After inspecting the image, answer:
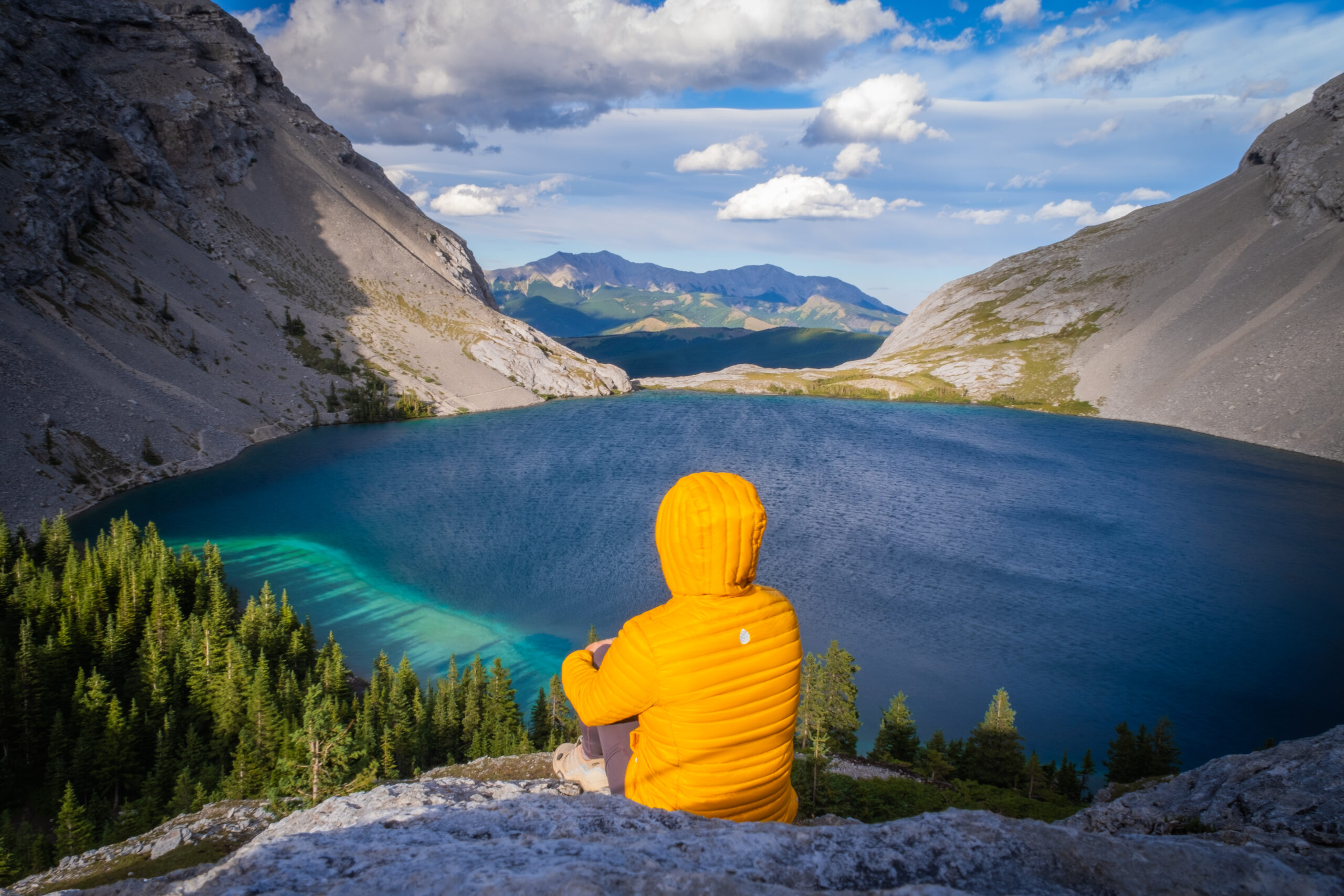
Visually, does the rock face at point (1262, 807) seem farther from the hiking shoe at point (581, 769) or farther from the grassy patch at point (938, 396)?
the grassy patch at point (938, 396)

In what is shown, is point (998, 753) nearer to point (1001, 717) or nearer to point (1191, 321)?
point (1001, 717)

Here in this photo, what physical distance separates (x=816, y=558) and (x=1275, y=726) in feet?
Result: 71.0

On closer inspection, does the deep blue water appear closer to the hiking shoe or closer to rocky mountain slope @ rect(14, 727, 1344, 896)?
the hiking shoe

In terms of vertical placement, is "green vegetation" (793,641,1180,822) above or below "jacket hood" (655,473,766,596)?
below

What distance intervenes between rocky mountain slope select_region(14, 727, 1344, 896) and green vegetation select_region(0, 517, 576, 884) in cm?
1080

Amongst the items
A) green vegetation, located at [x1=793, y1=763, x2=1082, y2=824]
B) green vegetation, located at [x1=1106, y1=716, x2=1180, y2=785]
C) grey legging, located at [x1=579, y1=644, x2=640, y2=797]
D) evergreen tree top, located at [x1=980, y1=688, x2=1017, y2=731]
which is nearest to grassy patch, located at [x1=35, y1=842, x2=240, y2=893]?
grey legging, located at [x1=579, y1=644, x2=640, y2=797]

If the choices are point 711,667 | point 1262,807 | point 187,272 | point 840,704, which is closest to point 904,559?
point 840,704

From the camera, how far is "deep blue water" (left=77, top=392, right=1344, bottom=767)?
29.5 m

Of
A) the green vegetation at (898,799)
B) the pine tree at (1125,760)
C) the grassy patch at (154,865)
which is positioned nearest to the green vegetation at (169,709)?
the grassy patch at (154,865)

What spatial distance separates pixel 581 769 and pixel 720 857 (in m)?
2.64

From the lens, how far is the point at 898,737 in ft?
77.0

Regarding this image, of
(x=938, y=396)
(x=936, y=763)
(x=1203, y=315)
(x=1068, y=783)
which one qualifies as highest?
(x=1203, y=315)

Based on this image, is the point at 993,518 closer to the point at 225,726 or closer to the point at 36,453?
the point at 225,726

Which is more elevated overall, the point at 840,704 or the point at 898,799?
the point at 898,799
